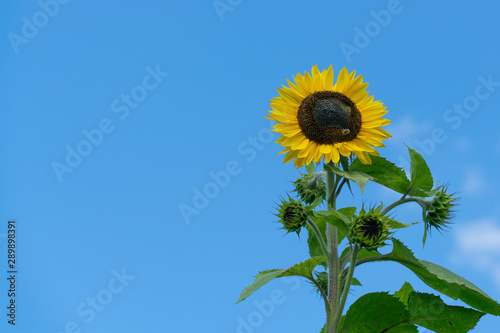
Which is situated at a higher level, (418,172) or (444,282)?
(418,172)

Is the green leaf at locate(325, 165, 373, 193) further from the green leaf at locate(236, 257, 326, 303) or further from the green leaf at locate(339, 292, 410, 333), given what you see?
the green leaf at locate(339, 292, 410, 333)

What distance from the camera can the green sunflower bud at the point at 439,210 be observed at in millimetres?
4035

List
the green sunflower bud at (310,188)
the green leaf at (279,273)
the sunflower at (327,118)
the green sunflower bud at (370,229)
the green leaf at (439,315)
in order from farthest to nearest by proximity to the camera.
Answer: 1. the green sunflower bud at (310,188)
2. the green leaf at (439,315)
3. the sunflower at (327,118)
4. the green leaf at (279,273)
5. the green sunflower bud at (370,229)

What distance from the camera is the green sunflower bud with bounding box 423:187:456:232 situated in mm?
4035

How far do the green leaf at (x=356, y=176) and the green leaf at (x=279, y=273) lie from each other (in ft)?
2.01

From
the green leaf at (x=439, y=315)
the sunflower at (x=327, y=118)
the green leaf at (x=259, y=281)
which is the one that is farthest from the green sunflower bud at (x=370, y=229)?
the green leaf at (x=439, y=315)

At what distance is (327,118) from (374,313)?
4.71ft

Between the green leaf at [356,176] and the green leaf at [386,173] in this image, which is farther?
the green leaf at [386,173]

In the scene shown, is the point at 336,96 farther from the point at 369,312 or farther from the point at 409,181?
the point at 369,312

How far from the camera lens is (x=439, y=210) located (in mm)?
4059

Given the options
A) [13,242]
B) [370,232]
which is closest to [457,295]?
[370,232]

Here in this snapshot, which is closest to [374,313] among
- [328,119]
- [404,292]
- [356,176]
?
[356,176]

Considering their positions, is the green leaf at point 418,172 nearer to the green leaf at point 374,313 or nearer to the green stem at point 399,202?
the green stem at point 399,202

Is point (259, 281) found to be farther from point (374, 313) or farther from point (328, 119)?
point (328, 119)
